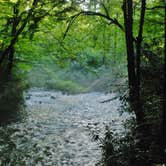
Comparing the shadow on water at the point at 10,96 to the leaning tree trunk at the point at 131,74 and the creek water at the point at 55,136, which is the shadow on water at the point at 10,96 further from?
the leaning tree trunk at the point at 131,74

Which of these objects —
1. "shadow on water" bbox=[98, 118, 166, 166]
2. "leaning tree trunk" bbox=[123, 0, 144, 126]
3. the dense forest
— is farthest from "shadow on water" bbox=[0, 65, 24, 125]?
"shadow on water" bbox=[98, 118, 166, 166]

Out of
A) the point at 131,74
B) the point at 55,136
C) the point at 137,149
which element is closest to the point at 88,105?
the point at 55,136

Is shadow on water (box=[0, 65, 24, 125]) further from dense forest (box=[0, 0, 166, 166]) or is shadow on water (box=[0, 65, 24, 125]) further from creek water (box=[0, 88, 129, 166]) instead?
creek water (box=[0, 88, 129, 166])

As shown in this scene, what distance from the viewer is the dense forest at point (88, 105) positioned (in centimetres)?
938

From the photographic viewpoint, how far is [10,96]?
21328 mm

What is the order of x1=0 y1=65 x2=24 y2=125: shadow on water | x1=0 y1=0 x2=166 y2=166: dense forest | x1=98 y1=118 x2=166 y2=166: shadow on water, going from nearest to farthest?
x1=98 y1=118 x2=166 y2=166: shadow on water < x1=0 y1=0 x2=166 y2=166: dense forest < x1=0 y1=65 x2=24 y2=125: shadow on water

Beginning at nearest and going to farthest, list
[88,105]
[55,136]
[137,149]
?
[137,149] → [55,136] → [88,105]

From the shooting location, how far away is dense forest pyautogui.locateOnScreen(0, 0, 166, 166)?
369 inches

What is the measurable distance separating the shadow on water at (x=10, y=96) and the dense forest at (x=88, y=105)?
2.1 inches

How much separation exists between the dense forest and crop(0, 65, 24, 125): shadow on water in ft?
0.17

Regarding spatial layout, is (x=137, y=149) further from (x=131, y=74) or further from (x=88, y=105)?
(x=88, y=105)

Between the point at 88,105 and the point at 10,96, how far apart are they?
21.2 feet

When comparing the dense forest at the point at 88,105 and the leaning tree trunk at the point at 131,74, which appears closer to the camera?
the dense forest at the point at 88,105

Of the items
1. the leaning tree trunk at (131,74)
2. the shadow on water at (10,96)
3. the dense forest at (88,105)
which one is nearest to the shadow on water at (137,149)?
the dense forest at (88,105)
